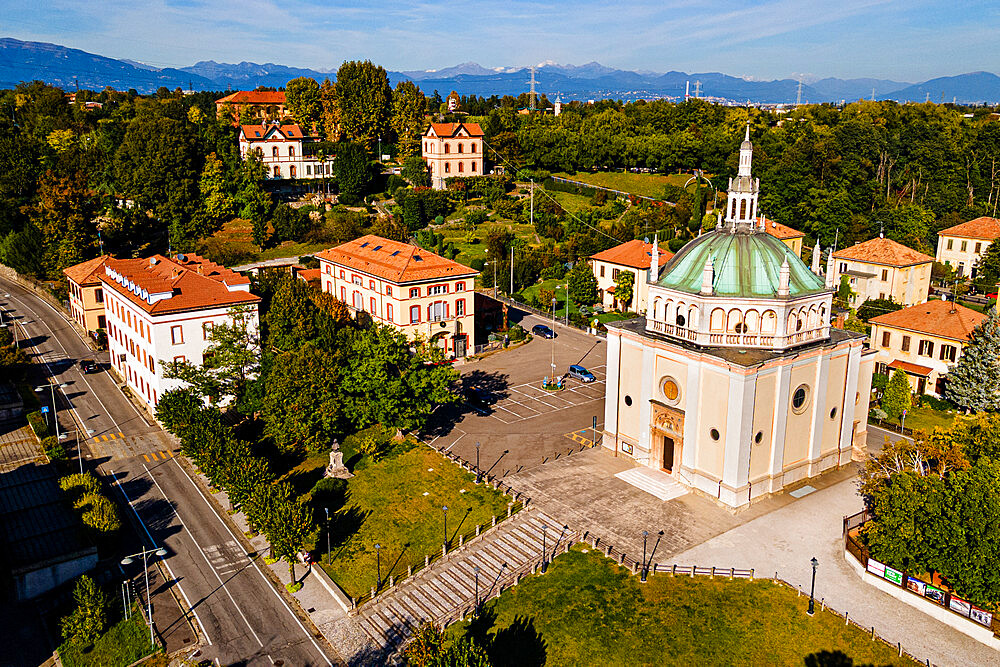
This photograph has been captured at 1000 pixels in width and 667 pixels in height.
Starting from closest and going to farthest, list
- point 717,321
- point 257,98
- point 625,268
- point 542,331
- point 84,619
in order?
point 84,619, point 717,321, point 542,331, point 625,268, point 257,98

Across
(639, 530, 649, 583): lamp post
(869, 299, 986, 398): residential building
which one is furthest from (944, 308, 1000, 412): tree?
(639, 530, 649, 583): lamp post

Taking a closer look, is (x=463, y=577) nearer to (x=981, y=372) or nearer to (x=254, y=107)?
(x=981, y=372)

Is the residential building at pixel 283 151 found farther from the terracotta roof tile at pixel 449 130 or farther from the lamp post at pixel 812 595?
the lamp post at pixel 812 595

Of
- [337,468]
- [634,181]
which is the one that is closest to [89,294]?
[337,468]

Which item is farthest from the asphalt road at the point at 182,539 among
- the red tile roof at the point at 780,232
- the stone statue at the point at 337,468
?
the red tile roof at the point at 780,232

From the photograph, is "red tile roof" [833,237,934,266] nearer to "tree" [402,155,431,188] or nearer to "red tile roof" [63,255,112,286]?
"tree" [402,155,431,188]
